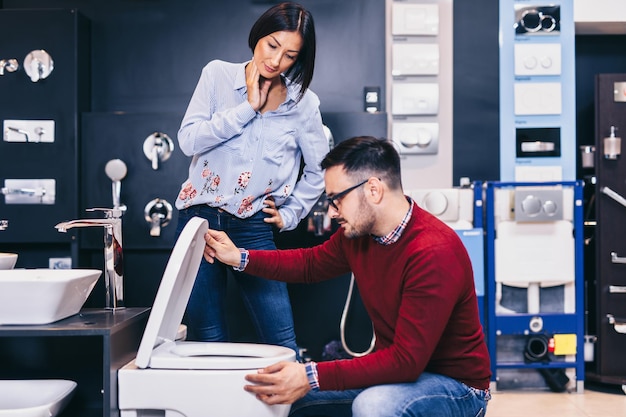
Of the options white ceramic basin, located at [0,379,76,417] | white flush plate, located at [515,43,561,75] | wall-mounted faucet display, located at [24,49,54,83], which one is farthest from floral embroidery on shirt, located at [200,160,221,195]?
white flush plate, located at [515,43,561,75]

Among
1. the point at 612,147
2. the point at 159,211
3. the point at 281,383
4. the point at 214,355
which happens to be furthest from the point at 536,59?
the point at 281,383

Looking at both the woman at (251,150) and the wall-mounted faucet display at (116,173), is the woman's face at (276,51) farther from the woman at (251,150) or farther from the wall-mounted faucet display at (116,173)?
the wall-mounted faucet display at (116,173)

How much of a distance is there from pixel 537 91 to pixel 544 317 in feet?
3.92

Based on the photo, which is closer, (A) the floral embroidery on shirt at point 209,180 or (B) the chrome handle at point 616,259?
(A) the floral embroidery on shirt at point 209,180

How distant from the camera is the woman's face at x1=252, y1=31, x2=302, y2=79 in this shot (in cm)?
204

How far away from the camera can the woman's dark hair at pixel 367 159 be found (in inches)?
67.3

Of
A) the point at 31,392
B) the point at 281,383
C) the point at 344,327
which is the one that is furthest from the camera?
the point at 344,327

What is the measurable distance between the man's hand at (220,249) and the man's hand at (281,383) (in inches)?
18.0

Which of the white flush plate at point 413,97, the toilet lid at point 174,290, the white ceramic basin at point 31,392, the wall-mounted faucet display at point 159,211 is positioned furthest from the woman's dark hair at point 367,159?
the white flush plate at point 413,97

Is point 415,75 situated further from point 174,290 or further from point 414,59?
point 174,290

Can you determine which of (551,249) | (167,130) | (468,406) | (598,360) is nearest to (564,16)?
(551,249)

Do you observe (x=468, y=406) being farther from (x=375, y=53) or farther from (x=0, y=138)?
(x=0, y=138)

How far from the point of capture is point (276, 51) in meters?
2.05

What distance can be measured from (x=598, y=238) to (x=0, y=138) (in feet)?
9.90
